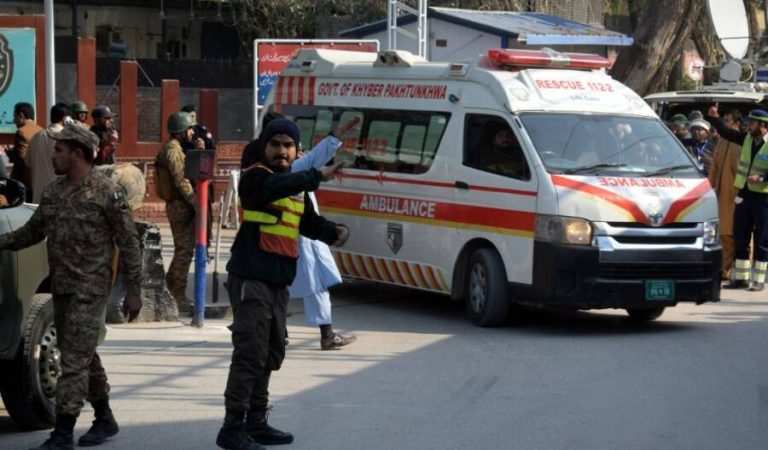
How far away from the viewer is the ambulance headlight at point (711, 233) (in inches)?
490

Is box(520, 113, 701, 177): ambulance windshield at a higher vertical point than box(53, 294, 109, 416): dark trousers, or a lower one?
Answer: higher

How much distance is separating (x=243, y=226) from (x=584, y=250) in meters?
4.72

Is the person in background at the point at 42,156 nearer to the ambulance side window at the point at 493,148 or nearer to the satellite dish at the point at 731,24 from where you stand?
the ambulance side window at the point at 493,148

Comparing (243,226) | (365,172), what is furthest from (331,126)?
(243,226)

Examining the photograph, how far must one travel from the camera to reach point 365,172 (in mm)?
13953

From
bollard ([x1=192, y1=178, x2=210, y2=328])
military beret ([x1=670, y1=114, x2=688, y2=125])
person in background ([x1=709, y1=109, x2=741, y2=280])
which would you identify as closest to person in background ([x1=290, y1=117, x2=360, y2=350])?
bollard ([x1=192, y1=178, x2=210, y2=328])

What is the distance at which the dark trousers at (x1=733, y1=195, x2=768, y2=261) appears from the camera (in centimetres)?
1539

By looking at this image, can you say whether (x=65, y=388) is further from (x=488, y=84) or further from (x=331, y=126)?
(x=331, y=126)

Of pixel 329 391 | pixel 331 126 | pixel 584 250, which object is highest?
pixel 331 126

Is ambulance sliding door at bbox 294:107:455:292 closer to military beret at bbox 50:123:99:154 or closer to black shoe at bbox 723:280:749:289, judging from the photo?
black shoe at bbox 723:280:749:289

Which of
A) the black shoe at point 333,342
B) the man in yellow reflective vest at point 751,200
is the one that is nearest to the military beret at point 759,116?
the man in yellow reflective vest at point 751,200

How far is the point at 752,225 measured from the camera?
1560cm

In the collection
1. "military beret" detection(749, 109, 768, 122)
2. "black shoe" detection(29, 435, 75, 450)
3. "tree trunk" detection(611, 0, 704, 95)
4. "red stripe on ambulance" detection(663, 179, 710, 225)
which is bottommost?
"black shoe" detection(29, 435, 75, 450)

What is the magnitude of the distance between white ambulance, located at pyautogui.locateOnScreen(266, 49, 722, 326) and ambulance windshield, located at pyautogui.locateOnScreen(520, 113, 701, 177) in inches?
0.5
